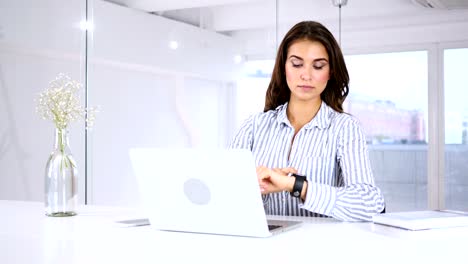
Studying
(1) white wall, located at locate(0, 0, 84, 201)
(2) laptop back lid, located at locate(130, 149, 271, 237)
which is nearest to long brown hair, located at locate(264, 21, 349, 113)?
(2) laptop back lid, located at locate(130, 149, 271, 237)

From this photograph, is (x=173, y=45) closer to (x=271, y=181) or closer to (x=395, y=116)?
(x=395, y=116)

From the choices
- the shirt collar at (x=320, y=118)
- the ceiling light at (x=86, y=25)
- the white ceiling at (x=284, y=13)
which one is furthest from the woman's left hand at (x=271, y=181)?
the ceiling light at (x=86, y=25)

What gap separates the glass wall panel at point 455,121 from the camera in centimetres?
409

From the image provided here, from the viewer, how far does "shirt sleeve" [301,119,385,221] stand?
6.57ft

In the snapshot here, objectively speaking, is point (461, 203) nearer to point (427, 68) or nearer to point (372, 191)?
point (427, 68)

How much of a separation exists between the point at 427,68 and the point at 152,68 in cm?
186

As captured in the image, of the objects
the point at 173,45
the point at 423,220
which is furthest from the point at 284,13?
the point at 423,220

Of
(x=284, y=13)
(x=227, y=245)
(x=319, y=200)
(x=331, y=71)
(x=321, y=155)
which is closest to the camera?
(x=227, y=245)

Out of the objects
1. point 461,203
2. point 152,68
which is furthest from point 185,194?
point 461,203

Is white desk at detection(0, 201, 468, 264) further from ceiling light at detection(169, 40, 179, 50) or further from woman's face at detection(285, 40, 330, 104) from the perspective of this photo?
ceiling light at detection(169, 40, 179, 50)

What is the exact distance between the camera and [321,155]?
7.84 ft

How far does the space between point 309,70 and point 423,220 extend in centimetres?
91

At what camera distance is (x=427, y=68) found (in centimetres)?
411

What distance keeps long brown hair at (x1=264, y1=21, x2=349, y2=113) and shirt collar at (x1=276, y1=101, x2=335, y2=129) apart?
55mm
